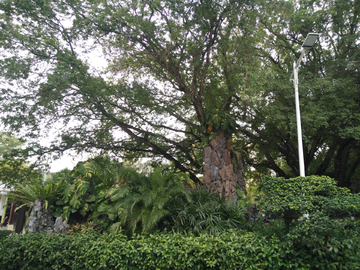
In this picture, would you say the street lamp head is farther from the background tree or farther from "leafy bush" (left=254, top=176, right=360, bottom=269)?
"leafy bush" (left=254, top=176, right=360, bottom=269)

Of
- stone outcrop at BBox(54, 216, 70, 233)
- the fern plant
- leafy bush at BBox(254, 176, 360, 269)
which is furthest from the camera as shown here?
stone outcrop at BBox(54, 216, 70, 233)

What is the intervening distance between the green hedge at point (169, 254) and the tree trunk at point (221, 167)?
5.04 meters

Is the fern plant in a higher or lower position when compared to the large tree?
lower

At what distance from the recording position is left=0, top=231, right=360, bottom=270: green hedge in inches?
216

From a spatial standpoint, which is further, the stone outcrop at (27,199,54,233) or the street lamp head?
the stone outcrop at (27,199,54,233)

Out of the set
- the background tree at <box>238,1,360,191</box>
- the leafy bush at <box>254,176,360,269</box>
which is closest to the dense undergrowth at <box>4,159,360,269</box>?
the leafy bush at <box>254,176,360,269</box>

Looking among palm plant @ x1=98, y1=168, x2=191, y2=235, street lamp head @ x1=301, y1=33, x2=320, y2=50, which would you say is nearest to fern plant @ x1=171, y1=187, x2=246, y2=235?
palm plant @ x1=98, y1=168, x2=191, y2=235

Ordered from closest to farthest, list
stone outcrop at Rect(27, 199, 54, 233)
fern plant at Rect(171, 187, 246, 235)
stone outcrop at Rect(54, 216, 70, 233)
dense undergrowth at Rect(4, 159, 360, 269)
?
dense undergrowth at Rect(4, 159, 360, 269)
fern plant at Rect(171, 187, 246, 235)
stone outcrop at Rect(54, 216, 70, 233)
stone outcrop at Rect(27, 199, 54, 233)

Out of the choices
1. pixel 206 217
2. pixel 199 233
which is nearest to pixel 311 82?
pixel 206 217

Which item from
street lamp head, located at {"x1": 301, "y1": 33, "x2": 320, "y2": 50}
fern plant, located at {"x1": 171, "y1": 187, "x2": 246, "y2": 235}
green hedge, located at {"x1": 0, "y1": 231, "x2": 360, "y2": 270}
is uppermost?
street lamp head, located at {"x1": 301, "y1": 33, "x2": 320, "y2": 50}

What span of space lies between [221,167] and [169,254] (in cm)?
641

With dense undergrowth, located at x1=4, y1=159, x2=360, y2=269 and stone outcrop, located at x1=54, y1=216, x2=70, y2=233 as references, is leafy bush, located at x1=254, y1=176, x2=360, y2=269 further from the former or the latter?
stone outcrop, located at x1=54, y1=216, x2=70, y2=233

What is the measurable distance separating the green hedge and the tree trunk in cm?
504

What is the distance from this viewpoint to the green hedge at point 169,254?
18.0 feet
